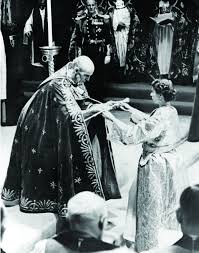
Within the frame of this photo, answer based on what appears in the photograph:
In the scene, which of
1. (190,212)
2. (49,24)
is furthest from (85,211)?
(49,24)

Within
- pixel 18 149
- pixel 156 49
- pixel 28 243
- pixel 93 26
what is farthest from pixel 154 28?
pixel 28 243

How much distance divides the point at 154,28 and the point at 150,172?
65cm

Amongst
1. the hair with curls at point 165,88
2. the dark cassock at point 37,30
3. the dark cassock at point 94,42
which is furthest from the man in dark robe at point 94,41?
the hair with curls at point 165,88

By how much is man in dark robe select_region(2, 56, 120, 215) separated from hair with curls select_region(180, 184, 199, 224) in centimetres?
42

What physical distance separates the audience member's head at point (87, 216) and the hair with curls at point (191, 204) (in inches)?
12.9

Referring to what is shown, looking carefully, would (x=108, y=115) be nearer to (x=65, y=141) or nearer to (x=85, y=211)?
(x=65, y=141)

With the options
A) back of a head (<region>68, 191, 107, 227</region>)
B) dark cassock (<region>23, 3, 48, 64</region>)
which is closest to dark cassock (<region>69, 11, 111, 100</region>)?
dark cassock (<region>23, 3, 48, 64</region>)

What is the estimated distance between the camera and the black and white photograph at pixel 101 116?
8.01 feet

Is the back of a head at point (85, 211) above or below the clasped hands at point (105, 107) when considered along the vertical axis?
below

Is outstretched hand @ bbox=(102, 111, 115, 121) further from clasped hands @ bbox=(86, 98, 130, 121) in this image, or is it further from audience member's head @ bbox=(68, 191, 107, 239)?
audience member's head @ bbox=(68, 191, 107, 239)

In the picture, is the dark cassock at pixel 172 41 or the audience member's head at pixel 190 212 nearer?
the audience member's head at pixel 190 212

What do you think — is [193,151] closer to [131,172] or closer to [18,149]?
[131,172]

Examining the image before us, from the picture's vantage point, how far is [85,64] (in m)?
2.51

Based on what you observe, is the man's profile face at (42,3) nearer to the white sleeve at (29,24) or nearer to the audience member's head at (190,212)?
the white sleeve at (29,24)
